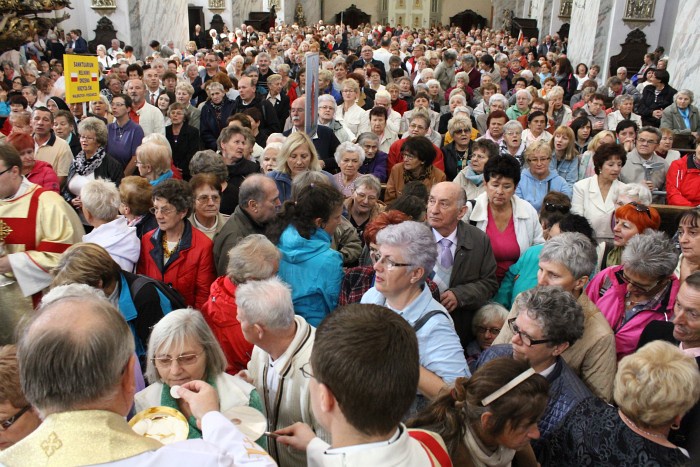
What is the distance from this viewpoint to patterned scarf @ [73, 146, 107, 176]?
5.79 meters

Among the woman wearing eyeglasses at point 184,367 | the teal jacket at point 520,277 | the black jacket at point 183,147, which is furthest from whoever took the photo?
the black jacket at point 183,147

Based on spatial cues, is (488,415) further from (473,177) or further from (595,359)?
(473,177)

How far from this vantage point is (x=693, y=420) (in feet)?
8.01

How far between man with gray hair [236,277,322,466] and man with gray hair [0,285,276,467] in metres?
0.91

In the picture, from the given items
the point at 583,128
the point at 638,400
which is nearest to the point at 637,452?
the point at 638,400

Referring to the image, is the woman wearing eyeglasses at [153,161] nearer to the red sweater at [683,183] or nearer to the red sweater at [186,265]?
the red sweater at [186,265]

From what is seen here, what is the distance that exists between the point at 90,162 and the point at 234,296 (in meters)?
3.35

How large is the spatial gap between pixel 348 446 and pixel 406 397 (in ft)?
0.68

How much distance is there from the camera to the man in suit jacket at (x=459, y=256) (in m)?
3.87

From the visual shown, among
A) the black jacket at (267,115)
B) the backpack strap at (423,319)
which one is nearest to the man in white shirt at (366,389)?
the backpack strap at (423,319)

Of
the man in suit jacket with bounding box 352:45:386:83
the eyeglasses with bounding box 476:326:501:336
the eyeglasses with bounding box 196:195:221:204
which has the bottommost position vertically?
the eyeglasses with bounding box 476:326:501:336

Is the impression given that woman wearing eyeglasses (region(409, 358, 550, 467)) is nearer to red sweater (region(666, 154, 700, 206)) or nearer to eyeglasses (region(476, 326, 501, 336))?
Answer: eyeglasses (region(476, 326, 501, 336))

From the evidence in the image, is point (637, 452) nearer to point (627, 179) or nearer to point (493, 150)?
point (493, 150)

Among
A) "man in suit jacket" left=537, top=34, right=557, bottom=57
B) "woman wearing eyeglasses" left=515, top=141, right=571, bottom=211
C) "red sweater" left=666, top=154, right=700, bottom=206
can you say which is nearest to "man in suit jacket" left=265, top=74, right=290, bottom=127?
"woman wearing eyeglasses" left=515, top=141, right=571, bottom=211
